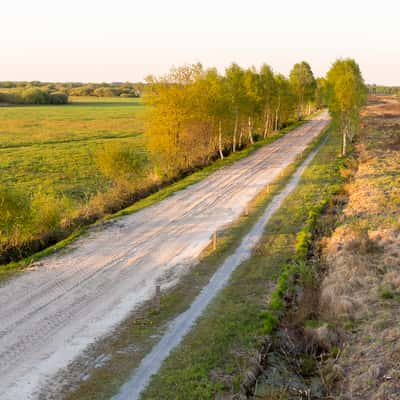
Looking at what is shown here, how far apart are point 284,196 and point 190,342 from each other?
2177cm

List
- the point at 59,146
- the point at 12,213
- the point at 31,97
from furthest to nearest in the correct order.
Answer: the point at 31,97, the point at 59,146, the point at 12,213

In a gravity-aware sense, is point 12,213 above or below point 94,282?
above

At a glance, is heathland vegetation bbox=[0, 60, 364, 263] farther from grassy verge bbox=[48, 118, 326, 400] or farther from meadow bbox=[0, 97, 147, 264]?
grassy verge bbox=[48, 118, 326, 400]

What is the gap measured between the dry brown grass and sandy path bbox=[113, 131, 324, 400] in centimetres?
407

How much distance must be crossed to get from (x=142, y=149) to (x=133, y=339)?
5304 cm

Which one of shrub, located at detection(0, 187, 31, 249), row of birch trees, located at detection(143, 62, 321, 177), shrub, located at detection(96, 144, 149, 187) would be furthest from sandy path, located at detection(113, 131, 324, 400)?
row of birch trees, located at detection(143, 62, 321, 177)

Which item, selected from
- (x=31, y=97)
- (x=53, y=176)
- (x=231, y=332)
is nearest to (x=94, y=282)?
(x=231, y=332)

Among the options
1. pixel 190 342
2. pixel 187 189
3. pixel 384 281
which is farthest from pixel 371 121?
pixel 190 342

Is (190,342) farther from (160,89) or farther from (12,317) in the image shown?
(160,89)

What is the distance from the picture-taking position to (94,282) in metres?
19.9

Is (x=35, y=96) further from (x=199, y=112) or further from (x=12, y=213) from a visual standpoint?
(x=12, y=213)

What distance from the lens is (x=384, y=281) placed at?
19.2m

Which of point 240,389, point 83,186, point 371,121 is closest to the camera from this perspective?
point 240,389

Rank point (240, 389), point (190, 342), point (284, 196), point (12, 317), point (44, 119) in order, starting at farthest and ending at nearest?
point (44, 119)
point (284, 196)
point (12, 317)
point (190, 342)
point (240, 389)
